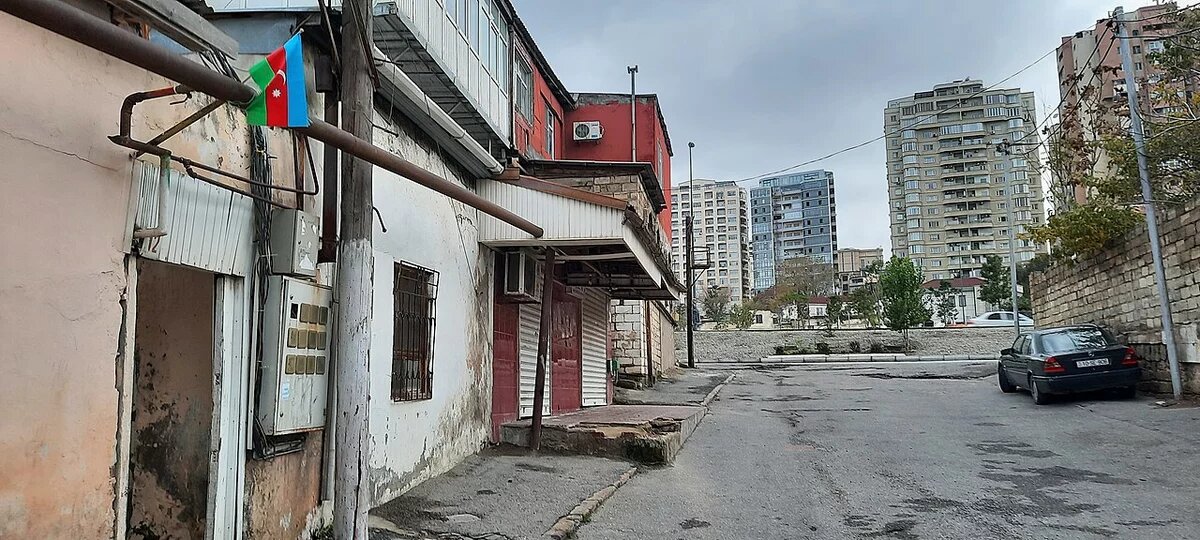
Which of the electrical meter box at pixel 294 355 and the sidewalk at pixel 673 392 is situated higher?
the electrical meter box at pixel 294 355

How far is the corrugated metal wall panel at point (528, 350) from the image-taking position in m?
11.7

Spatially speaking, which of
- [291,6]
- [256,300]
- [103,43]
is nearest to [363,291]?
[256,300]

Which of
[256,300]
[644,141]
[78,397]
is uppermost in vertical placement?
[644,141]

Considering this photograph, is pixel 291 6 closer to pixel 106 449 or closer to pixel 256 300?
pixel 256 300

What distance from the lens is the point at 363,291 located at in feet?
17.3

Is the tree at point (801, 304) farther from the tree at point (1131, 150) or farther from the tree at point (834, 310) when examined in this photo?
the tree at point (1131, 150)

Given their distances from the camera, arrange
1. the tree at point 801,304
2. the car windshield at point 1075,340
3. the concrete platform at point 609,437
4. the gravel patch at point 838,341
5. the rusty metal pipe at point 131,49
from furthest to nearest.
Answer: the tree at point 801,304
the gravel patch at point 838,341
the car windshield at point 1075,340
the concrete platform at point 609,437
the rusty metal pipe at point 131,49

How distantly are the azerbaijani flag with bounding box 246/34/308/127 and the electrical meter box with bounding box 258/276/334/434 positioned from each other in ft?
4.76

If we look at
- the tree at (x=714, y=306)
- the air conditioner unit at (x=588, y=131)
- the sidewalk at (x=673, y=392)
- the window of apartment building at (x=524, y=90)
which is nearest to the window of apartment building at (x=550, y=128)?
the air conditioner unit at (x=588, y=131)

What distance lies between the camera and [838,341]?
39.1m

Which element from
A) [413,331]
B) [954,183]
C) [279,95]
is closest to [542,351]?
[413,331]

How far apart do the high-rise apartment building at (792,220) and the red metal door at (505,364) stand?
114 meters

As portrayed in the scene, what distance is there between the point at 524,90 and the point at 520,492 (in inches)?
446

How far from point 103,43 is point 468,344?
6625 millimetres
